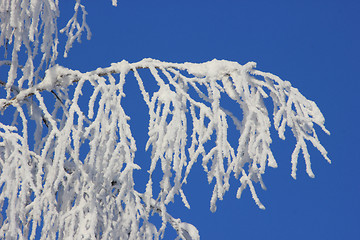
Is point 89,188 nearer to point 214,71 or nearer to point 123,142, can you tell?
point 123,142

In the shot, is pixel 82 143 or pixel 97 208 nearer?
pixel 82 143

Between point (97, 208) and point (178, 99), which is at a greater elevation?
point (178, 99)

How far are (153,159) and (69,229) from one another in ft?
2.97

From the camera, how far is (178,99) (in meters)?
2.98

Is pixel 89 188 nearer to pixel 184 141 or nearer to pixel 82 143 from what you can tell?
pixel 82 143

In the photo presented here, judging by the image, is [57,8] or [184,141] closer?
[184,141]

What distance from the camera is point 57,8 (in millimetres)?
3461

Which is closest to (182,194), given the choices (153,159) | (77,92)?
(153,159)

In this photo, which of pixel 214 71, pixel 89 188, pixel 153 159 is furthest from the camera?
pixel 89 188

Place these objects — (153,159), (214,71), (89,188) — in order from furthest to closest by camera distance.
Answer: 1. (89,188)
2. (214,71)
3. (153,159)

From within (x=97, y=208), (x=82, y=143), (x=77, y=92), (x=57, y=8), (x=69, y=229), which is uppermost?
(x=57, y=8)

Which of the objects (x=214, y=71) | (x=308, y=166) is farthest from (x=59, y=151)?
(x=308, y=166)

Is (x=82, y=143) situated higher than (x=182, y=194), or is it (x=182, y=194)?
(x=82, y=143)

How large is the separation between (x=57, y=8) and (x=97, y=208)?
153cm
